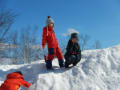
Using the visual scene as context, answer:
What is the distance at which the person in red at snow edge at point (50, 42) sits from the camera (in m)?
4.71

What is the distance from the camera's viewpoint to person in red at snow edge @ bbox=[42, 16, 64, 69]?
15.5 ft

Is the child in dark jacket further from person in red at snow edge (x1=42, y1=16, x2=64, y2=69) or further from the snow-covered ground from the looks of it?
person in red at snow edge (x1=42, y1=16, x2=64, y2=69)

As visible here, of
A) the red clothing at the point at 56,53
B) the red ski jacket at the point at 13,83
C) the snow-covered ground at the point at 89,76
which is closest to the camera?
the red ski jacket at the point at 13,83

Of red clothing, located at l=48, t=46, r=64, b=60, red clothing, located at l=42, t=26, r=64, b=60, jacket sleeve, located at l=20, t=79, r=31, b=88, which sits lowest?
jacket sleeve, located at l=20, t=79, r=31, b=88

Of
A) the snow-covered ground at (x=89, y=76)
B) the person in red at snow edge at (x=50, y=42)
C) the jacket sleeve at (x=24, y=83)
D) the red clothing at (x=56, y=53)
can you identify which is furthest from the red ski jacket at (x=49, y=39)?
the jacket sleeve at (x=24, y=83)

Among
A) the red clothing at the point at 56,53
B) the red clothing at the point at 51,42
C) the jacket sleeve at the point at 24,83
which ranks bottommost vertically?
the jacket sleeve at the point at 24,83

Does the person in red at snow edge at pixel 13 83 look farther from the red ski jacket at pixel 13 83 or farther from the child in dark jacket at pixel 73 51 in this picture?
the child in dark jacket at pixel 73 51

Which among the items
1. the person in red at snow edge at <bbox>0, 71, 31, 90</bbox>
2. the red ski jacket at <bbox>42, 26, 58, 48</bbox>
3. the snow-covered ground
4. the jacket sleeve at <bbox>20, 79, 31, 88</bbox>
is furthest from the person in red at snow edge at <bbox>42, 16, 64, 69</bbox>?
the person in red at snow edge at <bbox>0, 71, 31, 90</bbox>

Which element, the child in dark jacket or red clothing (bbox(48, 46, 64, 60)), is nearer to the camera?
the child in dark jacket

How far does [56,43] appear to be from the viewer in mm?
4898

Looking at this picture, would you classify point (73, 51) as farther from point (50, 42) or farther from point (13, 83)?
point (13, 83)

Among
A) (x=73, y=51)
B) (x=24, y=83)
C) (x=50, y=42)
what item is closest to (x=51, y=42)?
(x=50, y=42)

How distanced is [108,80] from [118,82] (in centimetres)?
24

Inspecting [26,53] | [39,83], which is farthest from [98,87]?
[26,53]
